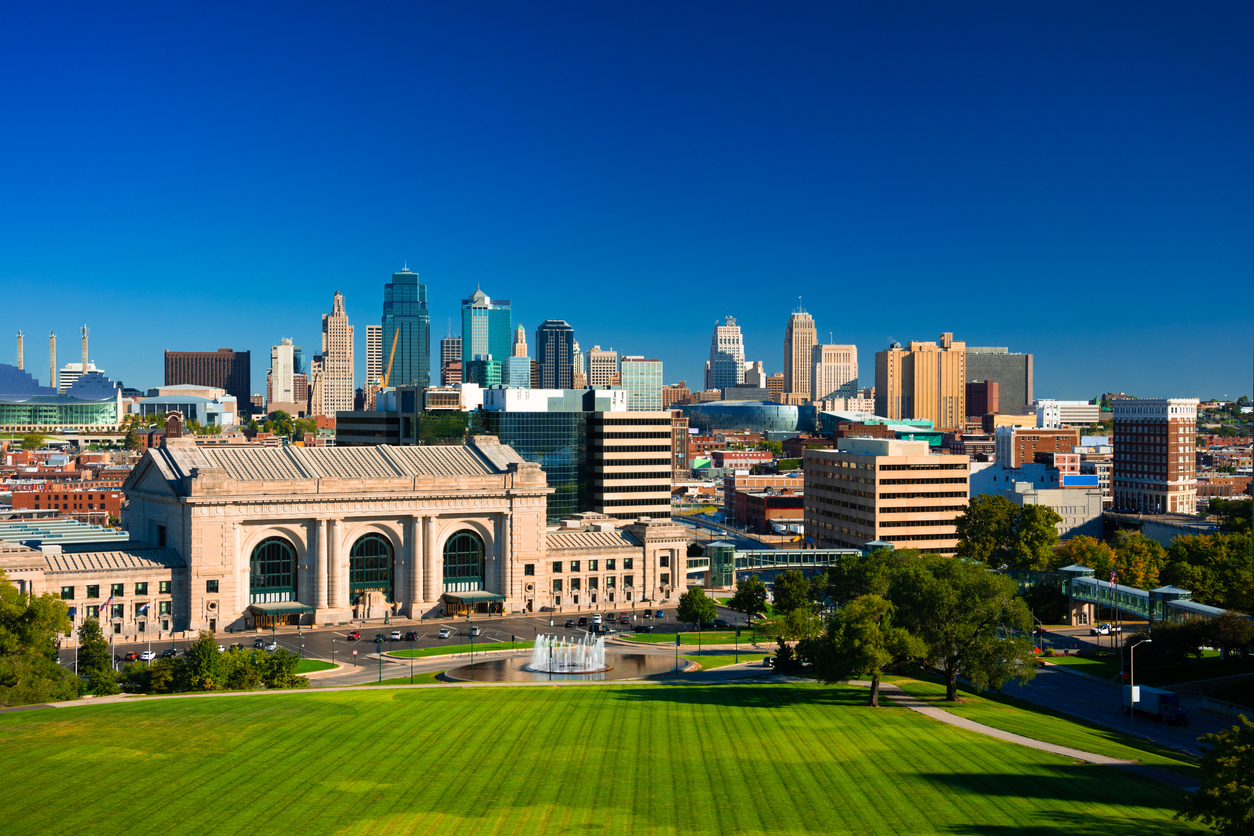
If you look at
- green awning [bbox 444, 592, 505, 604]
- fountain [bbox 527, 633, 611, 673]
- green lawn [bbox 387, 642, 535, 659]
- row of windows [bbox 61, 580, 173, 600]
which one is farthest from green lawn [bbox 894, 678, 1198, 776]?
row of windows [bbox 61, 580, 173, 600]

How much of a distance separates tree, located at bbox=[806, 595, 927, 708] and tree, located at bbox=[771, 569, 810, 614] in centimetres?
3456

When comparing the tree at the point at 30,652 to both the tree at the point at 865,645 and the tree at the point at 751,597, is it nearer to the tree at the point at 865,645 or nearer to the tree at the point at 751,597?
the tree at the point at 865,645

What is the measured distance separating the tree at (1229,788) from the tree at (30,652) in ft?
241

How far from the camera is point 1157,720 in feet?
296

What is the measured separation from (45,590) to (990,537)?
398ft

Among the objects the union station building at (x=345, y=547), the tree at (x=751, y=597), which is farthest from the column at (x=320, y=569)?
the tree at (x=751, y=597)

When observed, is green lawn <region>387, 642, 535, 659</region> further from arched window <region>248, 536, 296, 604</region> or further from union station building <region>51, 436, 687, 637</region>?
arched window <region>248, 536, 296, 604</region>

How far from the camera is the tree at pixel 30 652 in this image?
271 feet

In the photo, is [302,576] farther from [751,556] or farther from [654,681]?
[751,556]

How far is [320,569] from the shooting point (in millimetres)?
132125

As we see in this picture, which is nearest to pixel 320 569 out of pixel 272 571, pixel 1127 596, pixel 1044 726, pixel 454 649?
pixel 272 571

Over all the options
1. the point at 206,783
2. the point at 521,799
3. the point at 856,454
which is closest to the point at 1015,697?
the point at 521,799

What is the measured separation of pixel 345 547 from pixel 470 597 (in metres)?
15.8

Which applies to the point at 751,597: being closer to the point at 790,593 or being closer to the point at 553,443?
the point at 790,593
